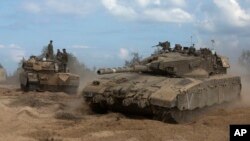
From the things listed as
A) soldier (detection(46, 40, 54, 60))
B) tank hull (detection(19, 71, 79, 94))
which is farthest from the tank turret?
soldier (detection(46, 40, 54, 60))

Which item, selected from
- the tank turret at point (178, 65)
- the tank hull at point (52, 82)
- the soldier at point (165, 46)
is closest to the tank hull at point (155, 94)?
the tank turret at point (178, 65)

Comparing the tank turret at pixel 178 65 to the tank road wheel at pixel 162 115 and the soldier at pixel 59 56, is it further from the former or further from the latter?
the soldier at pixel 59 56

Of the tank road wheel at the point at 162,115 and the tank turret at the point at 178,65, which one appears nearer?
the tank road wheel at the point at 162,115

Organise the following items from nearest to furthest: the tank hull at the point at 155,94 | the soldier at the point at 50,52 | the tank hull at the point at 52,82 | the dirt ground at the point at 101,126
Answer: the dirt ground at the point at 101,126 < the tank hull at the point at 155,94 < the tank hull at the point at 52,82 < the soldier at the point at 50,52

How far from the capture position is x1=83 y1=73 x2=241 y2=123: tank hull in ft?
42.6

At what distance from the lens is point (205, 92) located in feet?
47.8

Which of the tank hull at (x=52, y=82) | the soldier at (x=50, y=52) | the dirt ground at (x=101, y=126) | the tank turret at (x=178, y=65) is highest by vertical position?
the soldier at (x=50, y=52)

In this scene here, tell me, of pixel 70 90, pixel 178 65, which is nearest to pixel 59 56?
pixel 70 90

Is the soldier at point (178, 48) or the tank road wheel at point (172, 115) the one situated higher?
the soldier at point (178, 48)

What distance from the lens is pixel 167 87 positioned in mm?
13445

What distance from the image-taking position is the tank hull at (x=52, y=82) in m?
22.4

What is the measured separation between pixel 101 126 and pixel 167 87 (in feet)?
8.20

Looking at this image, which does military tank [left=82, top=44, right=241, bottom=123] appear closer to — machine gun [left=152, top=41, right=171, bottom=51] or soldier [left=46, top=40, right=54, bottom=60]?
machine gun [left=152, top=41, right=171, bottom=51]

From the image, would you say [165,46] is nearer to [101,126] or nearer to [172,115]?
[172,115]
